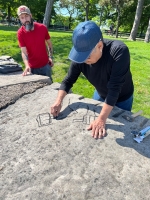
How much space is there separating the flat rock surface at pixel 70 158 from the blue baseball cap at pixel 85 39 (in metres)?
0.71

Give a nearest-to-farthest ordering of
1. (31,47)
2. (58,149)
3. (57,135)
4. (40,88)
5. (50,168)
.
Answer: (50,168)
(58,149)
(57,135)
(40,88)
(31,47)

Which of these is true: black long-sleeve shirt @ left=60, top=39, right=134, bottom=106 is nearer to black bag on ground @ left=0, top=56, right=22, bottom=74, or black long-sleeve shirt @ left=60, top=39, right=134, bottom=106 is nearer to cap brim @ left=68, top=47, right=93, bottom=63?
cap brim @ left=68, top=47, right=93, bottom=63

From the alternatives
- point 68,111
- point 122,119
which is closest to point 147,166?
point 122,119

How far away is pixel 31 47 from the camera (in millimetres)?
3508

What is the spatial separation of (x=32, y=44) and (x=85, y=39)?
6.56ft

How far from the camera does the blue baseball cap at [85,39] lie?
5.48 ft

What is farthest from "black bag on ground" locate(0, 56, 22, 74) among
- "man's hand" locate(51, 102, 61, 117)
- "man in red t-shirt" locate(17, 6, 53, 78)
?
"man's hand" locate(51, 102, 61, 117)

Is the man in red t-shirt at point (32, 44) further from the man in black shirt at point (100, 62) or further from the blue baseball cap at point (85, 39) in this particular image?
the blue baseball cap at point (85, 39)

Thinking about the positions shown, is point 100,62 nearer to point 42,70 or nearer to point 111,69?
point 111,69

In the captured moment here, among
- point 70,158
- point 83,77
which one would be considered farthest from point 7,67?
point 70,158

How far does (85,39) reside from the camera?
1.67 meters

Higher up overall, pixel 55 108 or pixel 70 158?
pixel 55 108

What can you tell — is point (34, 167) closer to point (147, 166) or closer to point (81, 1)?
point (147, 166)

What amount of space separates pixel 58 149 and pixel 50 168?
213 mm
